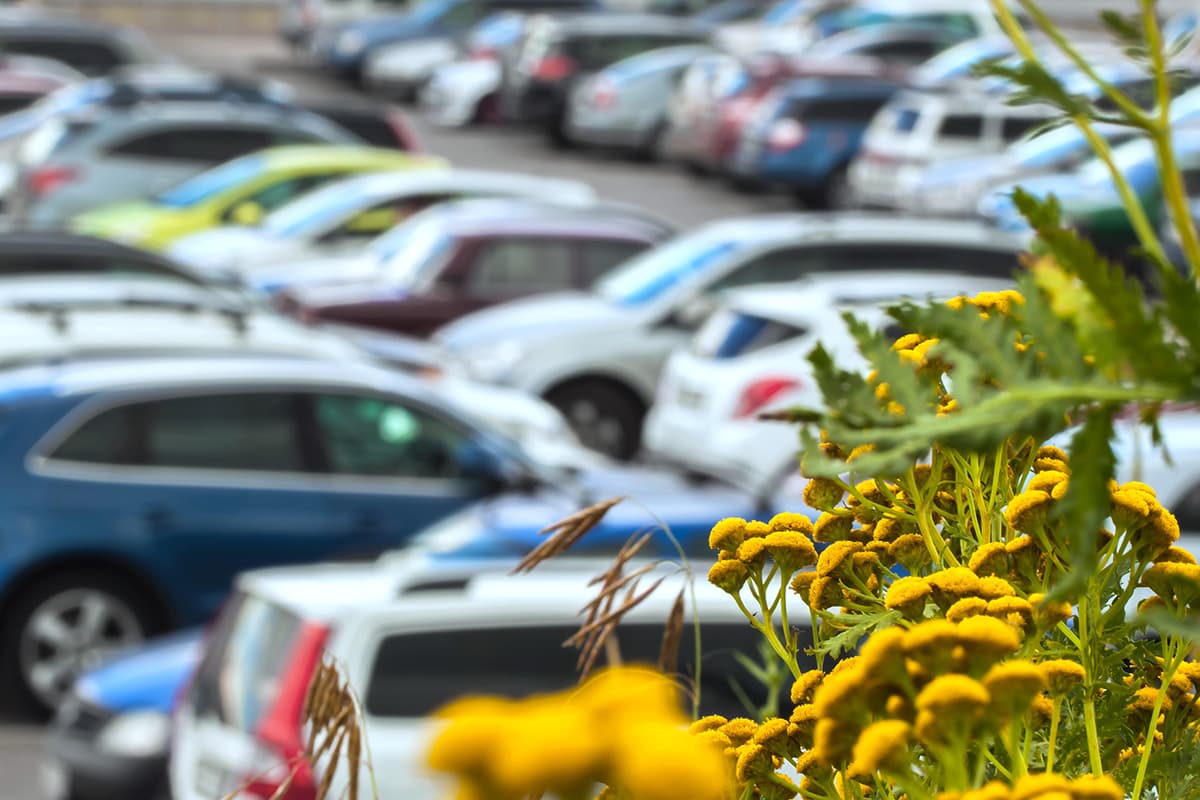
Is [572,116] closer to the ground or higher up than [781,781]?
higher up

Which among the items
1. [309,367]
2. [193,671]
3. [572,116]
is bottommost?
[193,671]

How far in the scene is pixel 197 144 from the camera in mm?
21125

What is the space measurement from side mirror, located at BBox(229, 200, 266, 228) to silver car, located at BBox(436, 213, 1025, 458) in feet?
14.6

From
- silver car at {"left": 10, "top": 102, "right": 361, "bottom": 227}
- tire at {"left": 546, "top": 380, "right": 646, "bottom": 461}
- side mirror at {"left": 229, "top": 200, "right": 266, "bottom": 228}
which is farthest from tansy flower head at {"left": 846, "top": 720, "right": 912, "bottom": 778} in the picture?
silver car at {"left": 10, "top": 102, "right": 361, "bottom": 227}

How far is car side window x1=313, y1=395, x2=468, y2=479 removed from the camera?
988 centimetres

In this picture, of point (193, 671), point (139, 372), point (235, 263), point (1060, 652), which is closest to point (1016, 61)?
point (1060, 652)

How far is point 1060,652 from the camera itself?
164 cm

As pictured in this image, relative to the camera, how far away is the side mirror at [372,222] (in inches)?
690

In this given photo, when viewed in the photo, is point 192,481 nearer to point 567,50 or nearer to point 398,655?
point 398,655

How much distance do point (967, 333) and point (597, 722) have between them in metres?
0.47

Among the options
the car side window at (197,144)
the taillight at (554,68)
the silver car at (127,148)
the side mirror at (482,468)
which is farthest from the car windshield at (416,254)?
the taillight at (554,68)

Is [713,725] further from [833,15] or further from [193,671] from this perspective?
[833,15]

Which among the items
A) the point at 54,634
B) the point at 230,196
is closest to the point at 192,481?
the point at 54,634

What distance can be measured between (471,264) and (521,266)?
47cm
